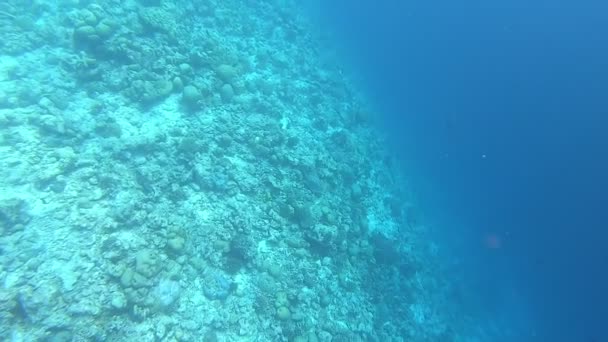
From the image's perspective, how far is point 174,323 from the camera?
843cm

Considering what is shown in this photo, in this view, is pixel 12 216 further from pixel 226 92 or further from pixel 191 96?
pixel 226 92

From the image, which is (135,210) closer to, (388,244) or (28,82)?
(28,82)

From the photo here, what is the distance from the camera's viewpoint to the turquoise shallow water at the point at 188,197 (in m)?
7.98

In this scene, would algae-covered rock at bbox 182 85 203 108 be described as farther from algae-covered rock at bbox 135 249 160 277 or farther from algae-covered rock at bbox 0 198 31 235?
algae-covered rock at bbox 135 249 160 277

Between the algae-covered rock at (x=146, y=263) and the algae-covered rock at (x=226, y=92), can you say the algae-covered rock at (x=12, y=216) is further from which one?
the algae-covered rock at (x=226, y=92)

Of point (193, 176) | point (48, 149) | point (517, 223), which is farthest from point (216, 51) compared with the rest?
point (517, 223)

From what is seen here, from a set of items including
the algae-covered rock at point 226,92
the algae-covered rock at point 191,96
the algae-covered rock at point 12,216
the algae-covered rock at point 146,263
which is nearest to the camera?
the algae-covered rock at point 12,216

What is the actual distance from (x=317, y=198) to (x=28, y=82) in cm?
1119

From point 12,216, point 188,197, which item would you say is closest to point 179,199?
point 188,197

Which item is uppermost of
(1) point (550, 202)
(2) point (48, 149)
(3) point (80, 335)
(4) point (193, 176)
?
(1) point (550, 202)

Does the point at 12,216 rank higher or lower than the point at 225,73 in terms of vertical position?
lower

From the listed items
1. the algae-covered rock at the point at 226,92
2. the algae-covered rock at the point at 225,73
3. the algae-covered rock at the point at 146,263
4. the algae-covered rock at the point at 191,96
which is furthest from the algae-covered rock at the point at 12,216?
the algae-covered rock at the point at 225,73

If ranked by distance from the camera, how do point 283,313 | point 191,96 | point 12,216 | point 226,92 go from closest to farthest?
point 12,216 → point 283,313 → point 191,96 → point 226,92

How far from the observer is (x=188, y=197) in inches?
424
